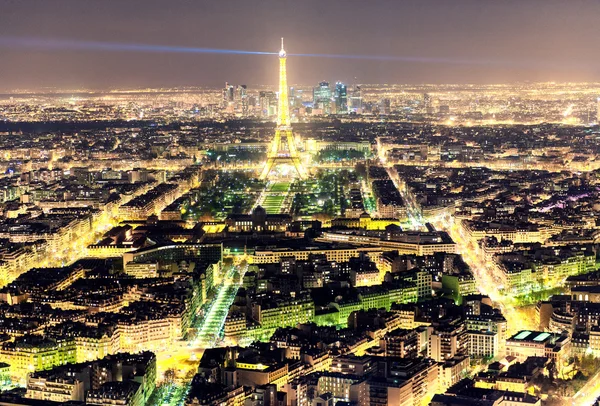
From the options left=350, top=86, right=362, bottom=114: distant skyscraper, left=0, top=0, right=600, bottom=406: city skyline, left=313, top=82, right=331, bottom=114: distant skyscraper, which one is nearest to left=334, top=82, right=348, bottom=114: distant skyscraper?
left=313, top=82, right=331, bottom=114: distant skyscraper

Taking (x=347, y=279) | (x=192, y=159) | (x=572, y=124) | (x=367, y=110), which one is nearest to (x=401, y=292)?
(x=347, y=279)

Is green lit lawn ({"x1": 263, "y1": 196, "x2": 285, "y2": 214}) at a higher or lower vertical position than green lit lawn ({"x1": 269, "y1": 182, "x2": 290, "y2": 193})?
lower

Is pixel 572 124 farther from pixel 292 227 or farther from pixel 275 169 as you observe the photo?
pixel 292 227

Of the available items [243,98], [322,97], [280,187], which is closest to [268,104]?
[243,98]

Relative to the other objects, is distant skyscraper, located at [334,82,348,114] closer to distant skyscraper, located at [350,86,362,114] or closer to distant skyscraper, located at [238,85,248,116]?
distant skyscraper, located at [350,86,362,114]

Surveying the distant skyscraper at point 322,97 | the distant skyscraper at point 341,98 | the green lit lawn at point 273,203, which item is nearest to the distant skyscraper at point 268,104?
the distant skyscraper at point 322,97

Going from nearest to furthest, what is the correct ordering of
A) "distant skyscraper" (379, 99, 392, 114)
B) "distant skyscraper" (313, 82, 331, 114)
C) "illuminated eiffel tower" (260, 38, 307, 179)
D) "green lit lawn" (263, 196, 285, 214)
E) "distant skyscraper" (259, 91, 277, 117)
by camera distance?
1. "green lit lawn" (263, 196, 285, 214)
2. "illuminated eiffel tower" (260, 38, 307, 179)
3. "distant skyscraper" (259, 91, 277, 117)
4. "distant skyscraper" (313, 82, 331, 114)
5. "distant skyscraper" (379, 99, 392, 114)

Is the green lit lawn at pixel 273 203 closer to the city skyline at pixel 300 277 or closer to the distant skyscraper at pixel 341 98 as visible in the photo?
the city skyline at pixel 300 277
